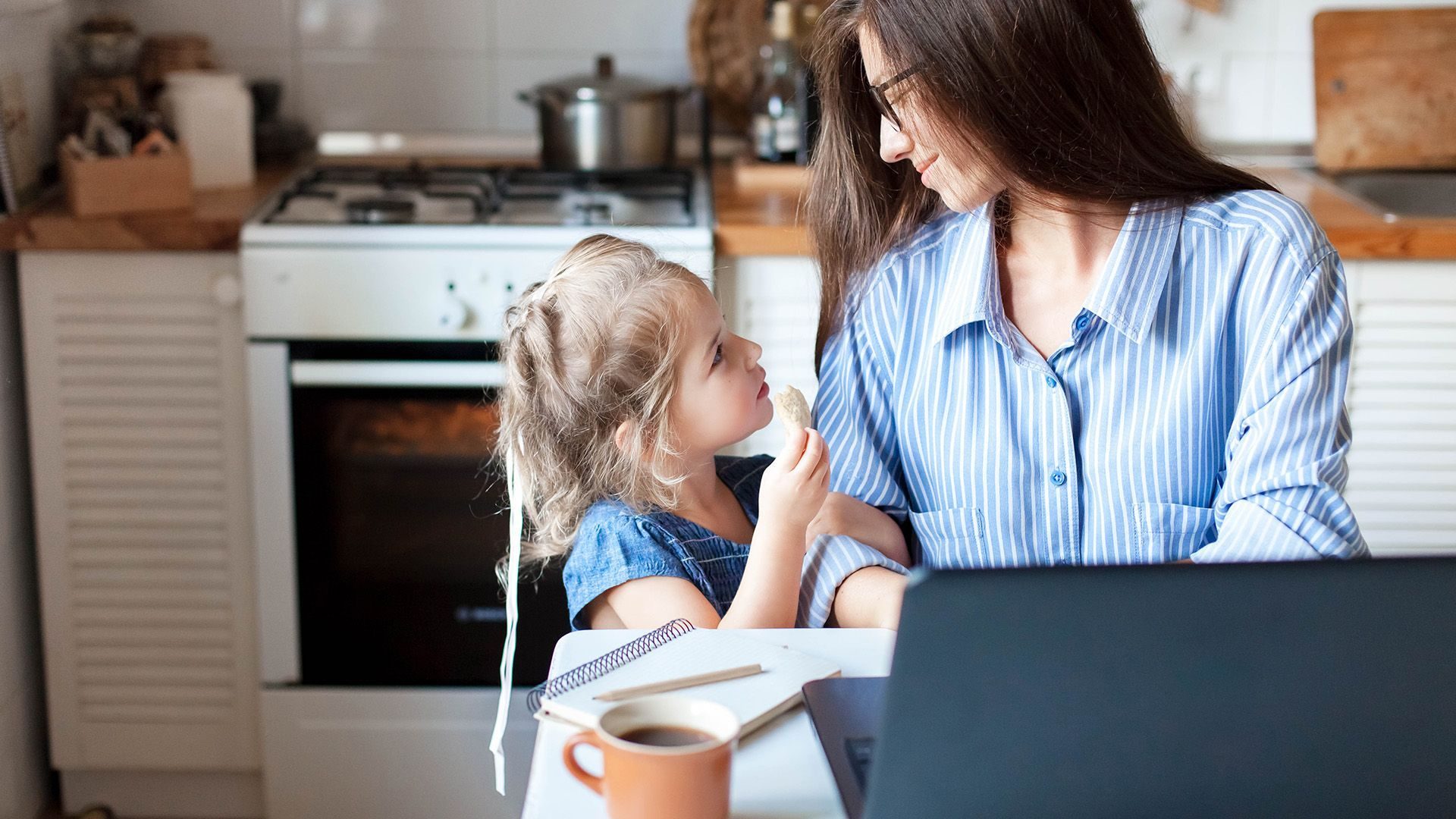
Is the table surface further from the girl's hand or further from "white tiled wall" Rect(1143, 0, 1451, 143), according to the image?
"white tiled wall" Rect(1143, 0, 1451, 143)

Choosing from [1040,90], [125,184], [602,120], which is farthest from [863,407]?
[125,184]

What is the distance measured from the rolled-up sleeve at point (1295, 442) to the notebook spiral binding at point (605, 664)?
1.50 feet

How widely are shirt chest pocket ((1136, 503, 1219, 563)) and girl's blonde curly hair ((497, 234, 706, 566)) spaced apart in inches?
16.8

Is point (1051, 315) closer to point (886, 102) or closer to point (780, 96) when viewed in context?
point (886, 102)

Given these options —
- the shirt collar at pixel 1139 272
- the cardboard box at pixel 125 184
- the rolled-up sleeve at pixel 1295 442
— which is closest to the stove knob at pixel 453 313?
the cardboard box at pixel 125 184

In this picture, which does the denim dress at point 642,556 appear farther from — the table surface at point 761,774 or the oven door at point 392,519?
the oven door at point 392,519

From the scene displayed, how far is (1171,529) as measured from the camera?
127 cm

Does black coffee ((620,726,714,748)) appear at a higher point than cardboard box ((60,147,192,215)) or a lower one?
lower

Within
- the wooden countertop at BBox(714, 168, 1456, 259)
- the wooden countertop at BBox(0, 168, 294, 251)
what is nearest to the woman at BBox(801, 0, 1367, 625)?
the wooden countertop at BBox(714, 168, 1456, 259)

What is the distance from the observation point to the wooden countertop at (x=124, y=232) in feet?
6.72

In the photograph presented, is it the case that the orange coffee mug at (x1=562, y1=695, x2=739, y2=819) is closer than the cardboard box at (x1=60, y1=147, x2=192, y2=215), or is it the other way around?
the orange coffee mug at (x1=562, y1=695, x2=739, y2=819)

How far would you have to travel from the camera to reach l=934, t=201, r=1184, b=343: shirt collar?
1255mm

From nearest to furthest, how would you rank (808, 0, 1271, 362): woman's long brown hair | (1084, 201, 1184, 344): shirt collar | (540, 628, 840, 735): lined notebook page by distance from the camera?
(540, 628, 840, 735): lined notebook page < (808, 0, 1271, 362): woman's long brown hair < (1084, 201, 1184, 344): shirt collar

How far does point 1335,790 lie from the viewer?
69 cm
